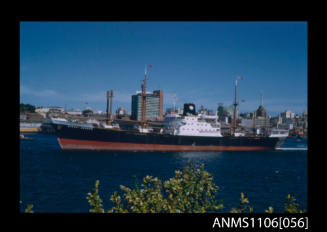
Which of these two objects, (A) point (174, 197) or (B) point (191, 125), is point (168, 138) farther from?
(A) point (174, 197)

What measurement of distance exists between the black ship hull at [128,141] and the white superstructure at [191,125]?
5.26 ft

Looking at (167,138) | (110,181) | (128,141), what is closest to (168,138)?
(167,138)

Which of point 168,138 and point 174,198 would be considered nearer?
point 174,198

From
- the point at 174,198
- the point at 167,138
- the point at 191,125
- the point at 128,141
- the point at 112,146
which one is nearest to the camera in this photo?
the point at 174,198

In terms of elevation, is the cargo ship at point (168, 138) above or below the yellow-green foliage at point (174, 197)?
below

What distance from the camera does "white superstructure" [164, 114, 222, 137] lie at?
1535 inches

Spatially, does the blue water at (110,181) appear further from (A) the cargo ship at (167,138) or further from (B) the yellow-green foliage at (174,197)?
(B) the yellow-green foliage at (174,197)

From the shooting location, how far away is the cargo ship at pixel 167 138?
3297 cm

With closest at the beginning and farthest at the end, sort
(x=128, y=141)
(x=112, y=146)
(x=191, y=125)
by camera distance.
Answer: (x=112, y=146) < (x=128, y=141) < (x=191, y=125)

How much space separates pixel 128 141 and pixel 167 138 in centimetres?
594

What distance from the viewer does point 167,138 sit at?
3612 cm

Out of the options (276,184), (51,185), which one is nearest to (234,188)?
(276,184)

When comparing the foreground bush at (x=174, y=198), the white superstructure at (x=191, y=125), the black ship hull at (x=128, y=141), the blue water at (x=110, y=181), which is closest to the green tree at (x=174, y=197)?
the foreground bush at (x=174, y=198)
